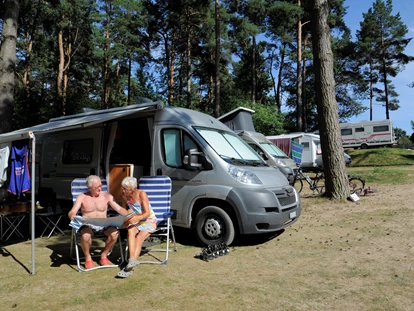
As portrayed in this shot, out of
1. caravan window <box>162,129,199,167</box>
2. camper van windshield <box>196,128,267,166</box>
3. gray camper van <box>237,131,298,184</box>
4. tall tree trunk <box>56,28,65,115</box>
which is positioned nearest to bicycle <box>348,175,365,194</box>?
gray camper van <box>237,131,298,184</box>

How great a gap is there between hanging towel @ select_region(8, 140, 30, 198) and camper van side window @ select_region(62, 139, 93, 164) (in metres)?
1.76

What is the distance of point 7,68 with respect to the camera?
8461 mm

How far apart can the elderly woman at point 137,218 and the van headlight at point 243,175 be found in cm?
130

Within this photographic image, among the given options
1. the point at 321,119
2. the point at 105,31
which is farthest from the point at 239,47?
the point at 321,119

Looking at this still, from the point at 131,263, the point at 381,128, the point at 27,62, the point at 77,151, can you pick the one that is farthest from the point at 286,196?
the point at 381,128

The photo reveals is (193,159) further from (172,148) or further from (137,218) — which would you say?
(137,218)

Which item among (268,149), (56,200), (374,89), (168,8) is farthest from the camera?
(374,89)

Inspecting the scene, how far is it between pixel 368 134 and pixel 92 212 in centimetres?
2968

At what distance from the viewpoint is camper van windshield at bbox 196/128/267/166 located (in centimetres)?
556

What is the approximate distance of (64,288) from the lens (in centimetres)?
378

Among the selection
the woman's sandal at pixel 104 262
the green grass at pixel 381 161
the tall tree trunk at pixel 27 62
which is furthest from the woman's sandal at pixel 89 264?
the tall tree trunk at pixel 27 62

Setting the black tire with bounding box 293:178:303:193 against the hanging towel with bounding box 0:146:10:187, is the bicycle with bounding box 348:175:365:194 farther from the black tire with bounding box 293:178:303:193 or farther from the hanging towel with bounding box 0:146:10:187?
the hanging towel with bounding box 0:146:10:187

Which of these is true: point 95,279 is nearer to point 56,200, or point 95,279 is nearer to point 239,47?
point 56,200

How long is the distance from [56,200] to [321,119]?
6.78m
